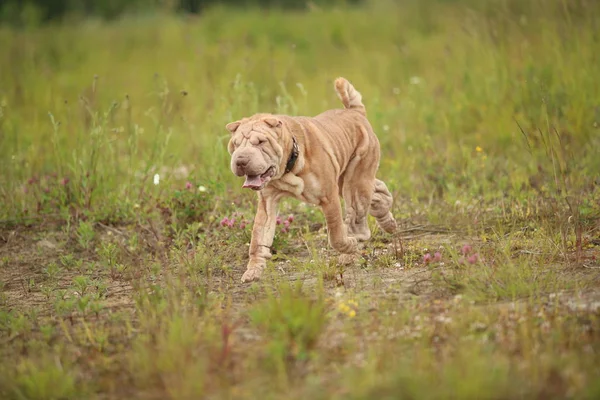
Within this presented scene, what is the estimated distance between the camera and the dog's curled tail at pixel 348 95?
253 inches

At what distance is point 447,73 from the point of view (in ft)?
34.4

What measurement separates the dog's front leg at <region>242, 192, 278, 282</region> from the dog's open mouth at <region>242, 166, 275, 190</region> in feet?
1.57

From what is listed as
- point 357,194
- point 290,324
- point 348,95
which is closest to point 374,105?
point 348,95

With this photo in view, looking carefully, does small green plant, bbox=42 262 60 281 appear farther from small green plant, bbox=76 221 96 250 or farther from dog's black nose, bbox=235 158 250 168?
dog's black nose, bbox=235 158 250 168

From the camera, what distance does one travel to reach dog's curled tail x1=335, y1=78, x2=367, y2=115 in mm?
6426

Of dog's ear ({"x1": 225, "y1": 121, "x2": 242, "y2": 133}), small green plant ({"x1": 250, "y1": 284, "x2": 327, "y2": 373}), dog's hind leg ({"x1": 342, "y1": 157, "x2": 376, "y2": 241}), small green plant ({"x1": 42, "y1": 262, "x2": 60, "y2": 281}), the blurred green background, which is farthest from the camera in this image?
the blurred green background

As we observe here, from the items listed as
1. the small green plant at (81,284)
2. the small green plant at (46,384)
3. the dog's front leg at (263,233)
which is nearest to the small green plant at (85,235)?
the small green plant at (81,284)

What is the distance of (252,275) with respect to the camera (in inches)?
225

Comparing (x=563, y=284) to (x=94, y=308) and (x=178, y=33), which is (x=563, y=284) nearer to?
(x=94, y=308)

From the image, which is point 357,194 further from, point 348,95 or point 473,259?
point 473,259

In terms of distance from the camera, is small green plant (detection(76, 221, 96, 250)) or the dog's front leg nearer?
the dog's front leg

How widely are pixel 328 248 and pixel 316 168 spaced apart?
1.07 metres

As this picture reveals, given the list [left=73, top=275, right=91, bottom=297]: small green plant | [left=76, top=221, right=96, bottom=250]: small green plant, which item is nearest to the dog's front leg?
[left=73, top=275, right=91, bottom=297]: small green plant

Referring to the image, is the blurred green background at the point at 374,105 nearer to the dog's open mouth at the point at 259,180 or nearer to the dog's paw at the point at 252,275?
the dog's paw at the point at 252,275
